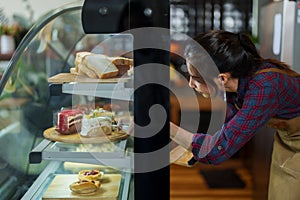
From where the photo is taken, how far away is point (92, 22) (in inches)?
37.1

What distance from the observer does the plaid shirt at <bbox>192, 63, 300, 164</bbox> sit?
129 cm

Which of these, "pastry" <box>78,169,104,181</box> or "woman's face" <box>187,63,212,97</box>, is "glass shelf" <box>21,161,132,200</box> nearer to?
"pastry" <box>78,169,104,181</box>

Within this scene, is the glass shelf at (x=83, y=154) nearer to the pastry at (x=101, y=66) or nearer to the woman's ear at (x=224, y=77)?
the pastry at (x=101, y=66)

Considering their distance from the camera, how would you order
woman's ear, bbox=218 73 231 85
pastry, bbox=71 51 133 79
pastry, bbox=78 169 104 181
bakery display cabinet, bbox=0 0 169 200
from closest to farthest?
1. bakery display cabinet, bbox=0 0 169 200
2. pastry, bbox=71 51 133 79
3. pastry, bbox=78 169 104 181
4. woman's ear, bbox=218 73 231 85

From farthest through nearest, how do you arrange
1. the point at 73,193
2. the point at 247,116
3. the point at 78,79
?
the point at 247,116, the point at 73,193, the point at 78,79

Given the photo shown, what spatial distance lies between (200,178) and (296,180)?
7.71 ft

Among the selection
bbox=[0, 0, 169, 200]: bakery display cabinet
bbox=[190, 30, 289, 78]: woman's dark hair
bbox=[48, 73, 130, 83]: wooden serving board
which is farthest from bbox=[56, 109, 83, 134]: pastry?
bbox=[190, 30, 289, 78]: woman's dark hair

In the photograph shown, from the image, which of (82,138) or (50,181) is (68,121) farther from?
(50,181)

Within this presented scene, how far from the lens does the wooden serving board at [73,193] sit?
117 cm

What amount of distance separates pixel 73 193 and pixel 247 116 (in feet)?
1.75

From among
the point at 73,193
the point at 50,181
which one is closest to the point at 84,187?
the point at 73,193

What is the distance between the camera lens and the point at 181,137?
48.3 inches

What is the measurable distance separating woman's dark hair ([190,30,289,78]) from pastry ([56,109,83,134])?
1.35 feet

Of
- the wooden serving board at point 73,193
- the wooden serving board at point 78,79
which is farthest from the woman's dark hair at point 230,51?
the wooden serving board at point 73,193
